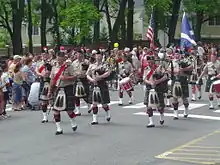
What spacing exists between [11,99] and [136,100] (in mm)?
4867

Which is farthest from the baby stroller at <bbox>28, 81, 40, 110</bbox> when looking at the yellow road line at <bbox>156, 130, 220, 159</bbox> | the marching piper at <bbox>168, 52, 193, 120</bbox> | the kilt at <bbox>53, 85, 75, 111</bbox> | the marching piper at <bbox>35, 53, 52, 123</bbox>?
the yellow road line at <bbox>156, 130, 220, 159</bbox>

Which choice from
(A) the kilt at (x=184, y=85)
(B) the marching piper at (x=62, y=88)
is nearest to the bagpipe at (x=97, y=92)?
(B) the marching piper at (x=62, y=88)

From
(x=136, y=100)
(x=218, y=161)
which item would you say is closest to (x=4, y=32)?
(x=136, y=100)

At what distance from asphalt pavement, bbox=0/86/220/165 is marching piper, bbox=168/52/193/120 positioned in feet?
1.57

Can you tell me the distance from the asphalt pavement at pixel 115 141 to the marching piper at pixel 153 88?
0.51 m

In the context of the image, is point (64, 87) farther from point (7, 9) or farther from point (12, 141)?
point (7, 9)

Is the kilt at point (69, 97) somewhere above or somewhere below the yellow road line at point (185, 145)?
above

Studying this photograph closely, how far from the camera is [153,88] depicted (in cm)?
1410

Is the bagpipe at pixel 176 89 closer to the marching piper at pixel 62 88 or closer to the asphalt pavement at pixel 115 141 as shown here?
the asphalt pavement at pixel 115 141

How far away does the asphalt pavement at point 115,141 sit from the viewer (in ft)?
33.3

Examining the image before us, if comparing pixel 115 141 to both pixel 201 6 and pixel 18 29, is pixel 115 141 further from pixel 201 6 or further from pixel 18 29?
pixel 201 6

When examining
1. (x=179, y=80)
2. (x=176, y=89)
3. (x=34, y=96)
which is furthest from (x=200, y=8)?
(x=176, y=89)

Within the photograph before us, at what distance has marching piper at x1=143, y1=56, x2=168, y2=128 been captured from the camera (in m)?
14.0

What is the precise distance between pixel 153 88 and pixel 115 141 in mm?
2570
